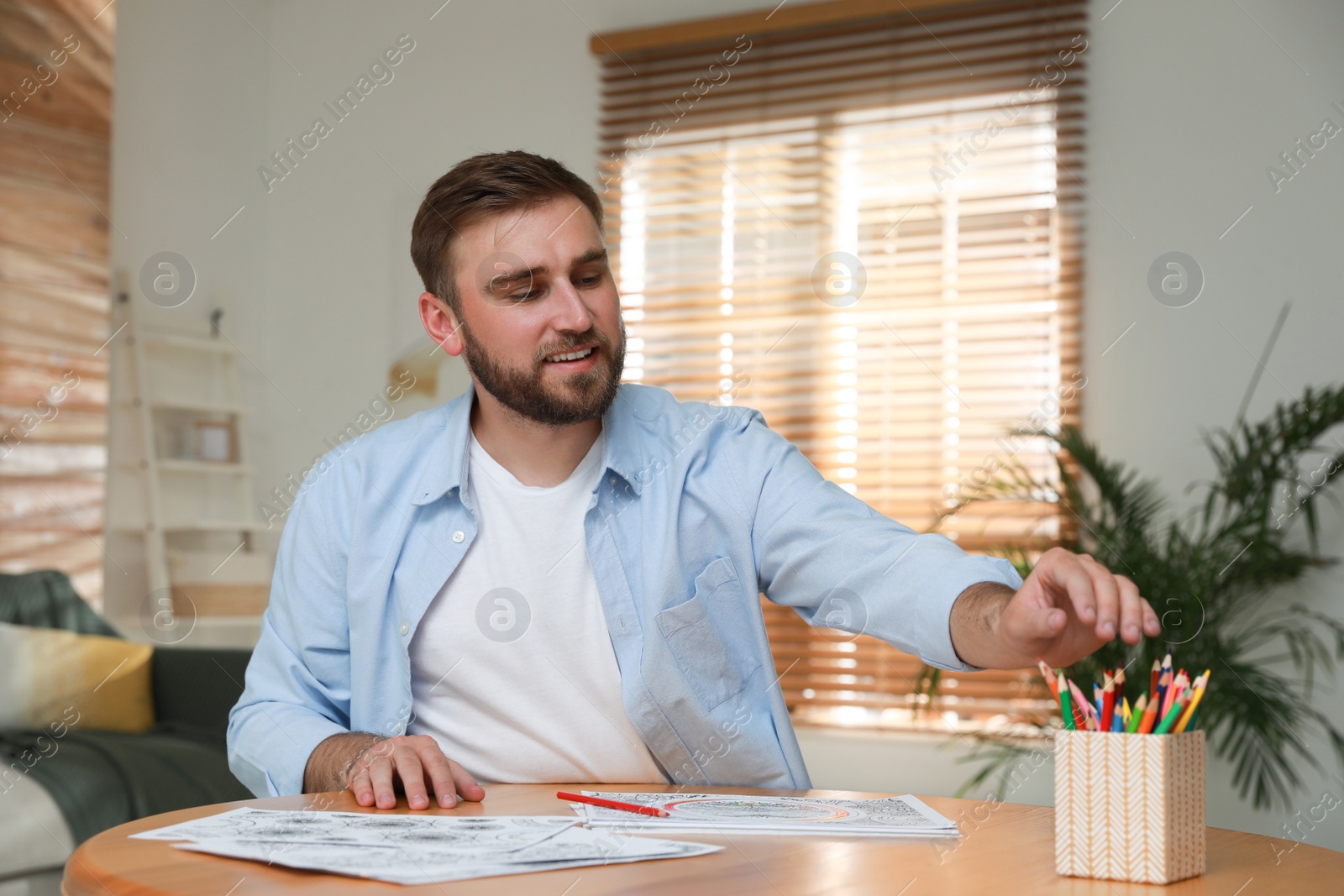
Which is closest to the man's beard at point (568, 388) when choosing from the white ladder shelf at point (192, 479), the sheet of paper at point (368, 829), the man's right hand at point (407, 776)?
the man's right hand at point (407, 776)

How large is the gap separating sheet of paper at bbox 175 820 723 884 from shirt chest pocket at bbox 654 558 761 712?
0.54 metres

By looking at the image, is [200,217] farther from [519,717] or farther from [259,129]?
[519,717]

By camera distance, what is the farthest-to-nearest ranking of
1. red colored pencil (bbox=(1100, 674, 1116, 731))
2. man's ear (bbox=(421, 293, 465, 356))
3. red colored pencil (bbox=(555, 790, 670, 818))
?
man's ear (bbox=(421, 293, 465, 356)) < red colored pencil (bbox=(555, 790, 670, 818)) < red colored pencil (bbox=(1100, 674, 1116, 731))

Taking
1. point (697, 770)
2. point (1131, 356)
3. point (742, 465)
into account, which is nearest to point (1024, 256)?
point (1131, 356)

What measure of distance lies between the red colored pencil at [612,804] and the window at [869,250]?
2316mm

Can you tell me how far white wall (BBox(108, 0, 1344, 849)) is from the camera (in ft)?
10.3

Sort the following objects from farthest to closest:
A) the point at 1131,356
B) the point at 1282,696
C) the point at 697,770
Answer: the point at 1131,356 < the point at 1282,696 < the point at 697,770

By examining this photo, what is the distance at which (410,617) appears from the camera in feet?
4.63

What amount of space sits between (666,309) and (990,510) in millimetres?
1226

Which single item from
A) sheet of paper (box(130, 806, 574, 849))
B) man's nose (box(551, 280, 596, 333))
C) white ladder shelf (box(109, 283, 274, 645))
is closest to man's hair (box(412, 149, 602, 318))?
man's nose (box(551, 280, 596, 333))

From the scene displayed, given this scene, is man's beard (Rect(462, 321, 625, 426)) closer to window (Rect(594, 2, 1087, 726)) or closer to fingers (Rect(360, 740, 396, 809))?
fingers (Rect(360, 740, 396, 809))

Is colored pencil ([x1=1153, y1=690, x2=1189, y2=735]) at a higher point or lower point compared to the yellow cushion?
higher

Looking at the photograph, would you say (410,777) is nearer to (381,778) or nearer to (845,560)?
(381,778)

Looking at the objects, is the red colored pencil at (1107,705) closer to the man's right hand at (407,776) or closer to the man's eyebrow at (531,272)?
the man's right hand at (407,776)
